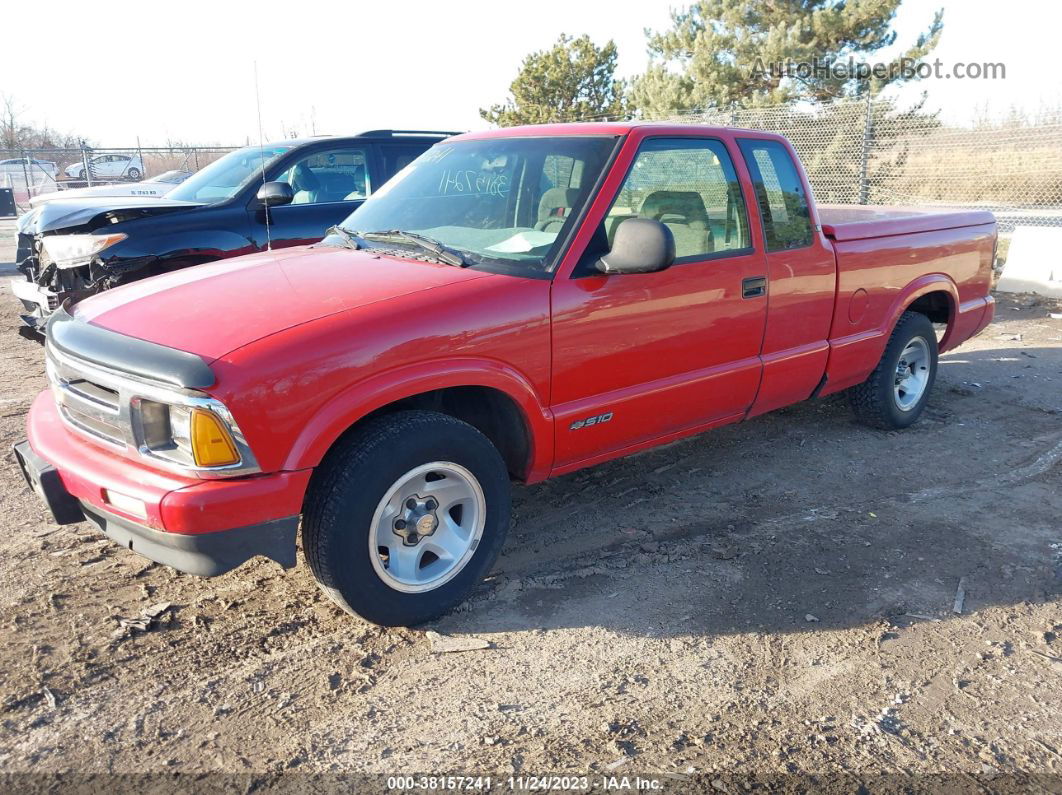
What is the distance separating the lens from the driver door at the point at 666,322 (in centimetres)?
360

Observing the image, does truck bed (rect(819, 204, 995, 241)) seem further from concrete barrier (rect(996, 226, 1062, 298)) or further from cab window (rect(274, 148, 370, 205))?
concrete barrier (rect(996, 226, 1062, 298))

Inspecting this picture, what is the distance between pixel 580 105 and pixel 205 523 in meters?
26.1

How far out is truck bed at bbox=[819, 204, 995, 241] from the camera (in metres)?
4.93

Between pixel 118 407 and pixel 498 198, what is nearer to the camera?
pixel 118 407

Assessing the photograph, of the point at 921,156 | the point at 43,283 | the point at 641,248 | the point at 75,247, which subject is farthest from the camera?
the point at 921,156

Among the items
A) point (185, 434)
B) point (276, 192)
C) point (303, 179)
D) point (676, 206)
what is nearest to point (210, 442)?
point (185, 434)

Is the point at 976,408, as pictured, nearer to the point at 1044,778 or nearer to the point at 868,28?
the point at 1044,778

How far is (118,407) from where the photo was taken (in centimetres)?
292

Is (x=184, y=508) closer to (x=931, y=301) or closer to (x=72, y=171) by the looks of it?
(x=931, y=301)

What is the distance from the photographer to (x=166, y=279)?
12.2 ft

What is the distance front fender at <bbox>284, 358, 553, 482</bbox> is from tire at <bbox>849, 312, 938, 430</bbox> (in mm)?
2927

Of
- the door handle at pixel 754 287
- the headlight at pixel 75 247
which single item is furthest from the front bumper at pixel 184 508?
the headlight at pixel 75 247

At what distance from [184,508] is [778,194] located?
3.45 meters

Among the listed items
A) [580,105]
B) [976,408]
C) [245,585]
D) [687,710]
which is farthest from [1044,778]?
[580,105]
